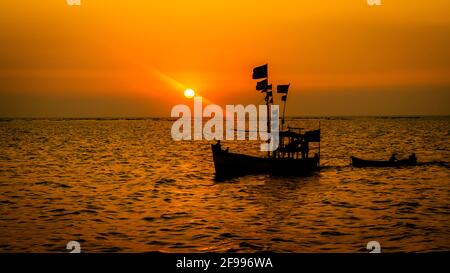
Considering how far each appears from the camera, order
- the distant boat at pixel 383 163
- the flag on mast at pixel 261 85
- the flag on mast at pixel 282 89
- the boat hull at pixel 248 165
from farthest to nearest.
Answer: the distant boat at pixel 383 163, the boat hull at pixel 248 165, the flag on mast at pixel 261 85, the flag on mast at pixel 282 89

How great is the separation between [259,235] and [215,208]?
682 centimetres

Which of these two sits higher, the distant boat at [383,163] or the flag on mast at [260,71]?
the flag on mast at [260,71]

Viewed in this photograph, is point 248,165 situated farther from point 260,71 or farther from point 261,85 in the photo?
point 260,71

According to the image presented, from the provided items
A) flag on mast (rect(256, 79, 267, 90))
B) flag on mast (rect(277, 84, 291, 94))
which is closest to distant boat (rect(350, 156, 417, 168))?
flag on mast (rect(277, 84, 291, 94))

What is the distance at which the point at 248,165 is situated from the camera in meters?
41.2

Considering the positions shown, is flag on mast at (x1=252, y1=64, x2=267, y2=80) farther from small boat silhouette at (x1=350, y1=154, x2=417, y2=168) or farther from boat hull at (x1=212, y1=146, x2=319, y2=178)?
small boat silhouette at (x1=350, y1=154, x2=417, y2=168)

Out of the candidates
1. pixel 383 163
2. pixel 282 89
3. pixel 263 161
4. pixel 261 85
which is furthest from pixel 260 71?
pixel 383 163

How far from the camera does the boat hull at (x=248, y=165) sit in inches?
1597

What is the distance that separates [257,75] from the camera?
39.8 metres

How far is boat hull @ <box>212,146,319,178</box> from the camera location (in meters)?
40.6

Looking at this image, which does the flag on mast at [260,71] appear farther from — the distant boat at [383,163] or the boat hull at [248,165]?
the distant boat at [383,163]

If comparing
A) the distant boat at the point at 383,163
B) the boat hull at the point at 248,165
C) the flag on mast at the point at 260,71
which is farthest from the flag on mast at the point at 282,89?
the distant boat at the point at 383,163
